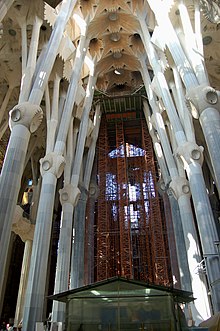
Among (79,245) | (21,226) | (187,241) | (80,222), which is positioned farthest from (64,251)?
(187,241)

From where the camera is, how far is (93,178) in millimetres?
22344

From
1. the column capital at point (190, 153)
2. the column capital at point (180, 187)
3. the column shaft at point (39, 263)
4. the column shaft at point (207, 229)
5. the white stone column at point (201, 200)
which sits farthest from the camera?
the column capital at point (180, 187)

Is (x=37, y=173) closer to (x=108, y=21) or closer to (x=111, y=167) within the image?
(x=111, y=167)

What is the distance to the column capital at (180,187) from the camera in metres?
14.6

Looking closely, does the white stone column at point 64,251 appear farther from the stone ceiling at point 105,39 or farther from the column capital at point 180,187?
the stone ceiling at point 105,39

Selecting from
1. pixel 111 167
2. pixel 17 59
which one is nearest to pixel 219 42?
pixel 17 59

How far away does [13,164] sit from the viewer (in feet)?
29.0

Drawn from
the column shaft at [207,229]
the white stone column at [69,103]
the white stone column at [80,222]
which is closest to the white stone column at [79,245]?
the white stone column at [80,222]

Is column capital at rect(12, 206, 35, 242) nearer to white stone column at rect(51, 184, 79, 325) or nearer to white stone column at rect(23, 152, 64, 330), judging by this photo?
white stone column at rect(51, 184, 79, 325)

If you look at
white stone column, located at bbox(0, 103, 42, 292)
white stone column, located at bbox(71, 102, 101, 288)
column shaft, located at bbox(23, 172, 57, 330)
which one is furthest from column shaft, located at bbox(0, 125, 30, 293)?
white stone column, located at bbox(71, 102, 101, 288)

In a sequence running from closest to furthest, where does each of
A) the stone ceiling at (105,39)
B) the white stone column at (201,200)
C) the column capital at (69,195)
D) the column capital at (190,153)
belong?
the white stone column at (201,200)
the stone ceiling at (105,39)
the column capital at (190,153)
the column capital at (69,195)

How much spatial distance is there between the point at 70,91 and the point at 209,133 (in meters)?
8.39

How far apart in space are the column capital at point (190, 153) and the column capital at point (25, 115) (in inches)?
249

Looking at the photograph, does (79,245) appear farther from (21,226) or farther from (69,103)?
(69,103)
